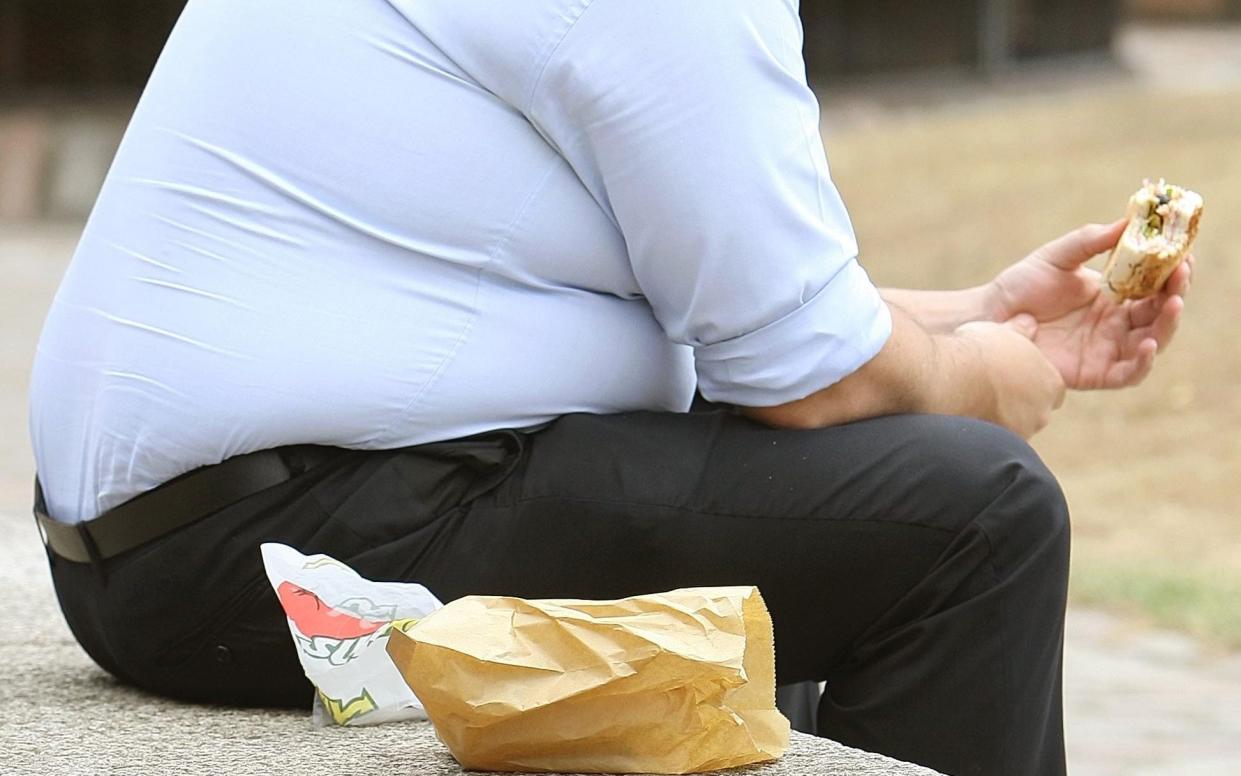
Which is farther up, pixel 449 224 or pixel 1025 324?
pixel 449 224

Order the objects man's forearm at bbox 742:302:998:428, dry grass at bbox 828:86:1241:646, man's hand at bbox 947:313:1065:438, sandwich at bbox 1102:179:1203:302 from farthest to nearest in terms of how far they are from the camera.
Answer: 1. dry grass at bbox 828:86:1241:646
2. sandwich at bbox 1102:179:1203:302
3. man's hand at bbox 947:313:1065:438
4. man's forearm at bbox 742:302:998:428

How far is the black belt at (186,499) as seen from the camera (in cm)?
160

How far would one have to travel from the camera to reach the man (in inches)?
60.3

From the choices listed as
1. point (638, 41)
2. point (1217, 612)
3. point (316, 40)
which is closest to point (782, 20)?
point (638, 41)

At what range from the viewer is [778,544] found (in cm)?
159

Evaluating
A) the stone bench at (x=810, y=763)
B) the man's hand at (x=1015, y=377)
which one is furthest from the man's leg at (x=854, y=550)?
the man's hand at (x=1015, y=377)

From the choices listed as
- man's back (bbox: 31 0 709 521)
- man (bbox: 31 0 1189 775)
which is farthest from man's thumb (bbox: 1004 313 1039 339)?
man's back (bbox: 31 0 709 521)

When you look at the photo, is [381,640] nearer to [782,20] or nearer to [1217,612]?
[782,20]

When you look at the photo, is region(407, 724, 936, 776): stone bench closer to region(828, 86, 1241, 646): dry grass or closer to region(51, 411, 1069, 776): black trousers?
region(51, 411, 1069, 776): black trousers

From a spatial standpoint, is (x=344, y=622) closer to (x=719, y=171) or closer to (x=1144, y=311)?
(x=719, y=171)

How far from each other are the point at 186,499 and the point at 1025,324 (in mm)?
1057

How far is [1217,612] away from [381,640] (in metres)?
3.20

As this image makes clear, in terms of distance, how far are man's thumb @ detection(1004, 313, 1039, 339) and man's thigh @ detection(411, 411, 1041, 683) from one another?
0.56 metres

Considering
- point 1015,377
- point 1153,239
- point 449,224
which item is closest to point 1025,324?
point 1153,239
